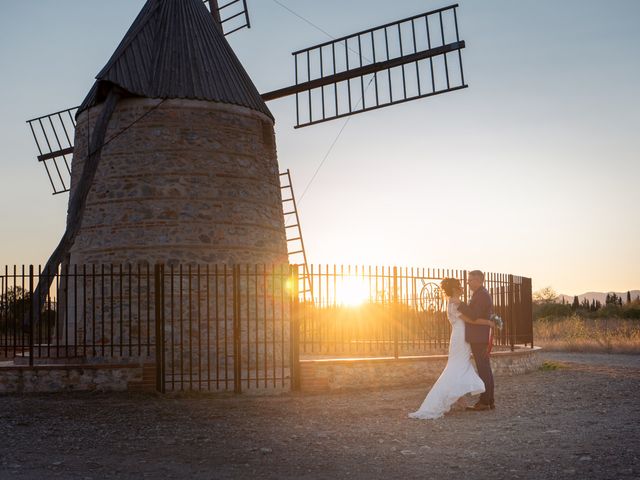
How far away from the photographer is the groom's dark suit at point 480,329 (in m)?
9.48

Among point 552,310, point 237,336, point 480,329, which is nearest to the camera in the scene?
point 480,329

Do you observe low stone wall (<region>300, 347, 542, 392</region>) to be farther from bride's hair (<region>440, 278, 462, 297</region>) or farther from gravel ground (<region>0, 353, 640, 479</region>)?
bride's hair (<region>440, 278, 462, 297</region>)

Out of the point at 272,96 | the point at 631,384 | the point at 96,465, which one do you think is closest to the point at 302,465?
the point at 96,465

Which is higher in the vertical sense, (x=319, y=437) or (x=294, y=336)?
(x=294, y=336)

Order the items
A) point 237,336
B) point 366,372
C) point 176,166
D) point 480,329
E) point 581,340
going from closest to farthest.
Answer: point 480,329 → point 237,336 → point 366,372 → point 176,166 → point 581,340

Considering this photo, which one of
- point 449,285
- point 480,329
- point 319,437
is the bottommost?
point 319,437

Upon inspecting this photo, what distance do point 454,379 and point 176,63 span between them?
29.0 ft

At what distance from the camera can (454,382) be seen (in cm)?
941

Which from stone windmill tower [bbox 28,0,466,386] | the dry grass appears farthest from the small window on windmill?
the dry grass

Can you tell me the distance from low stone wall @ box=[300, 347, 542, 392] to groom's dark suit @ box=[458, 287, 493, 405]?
10.5 ft

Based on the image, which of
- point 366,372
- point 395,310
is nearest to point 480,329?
point 366,372

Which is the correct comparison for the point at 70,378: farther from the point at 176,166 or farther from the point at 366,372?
the point at 366,372

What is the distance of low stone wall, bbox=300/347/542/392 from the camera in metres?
12.3

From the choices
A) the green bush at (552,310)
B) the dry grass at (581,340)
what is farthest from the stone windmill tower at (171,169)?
the green bush at (552,310)
